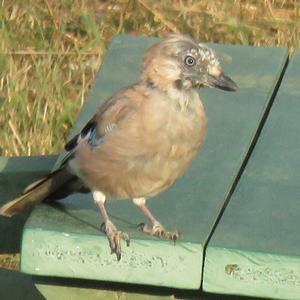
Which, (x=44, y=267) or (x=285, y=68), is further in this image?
(x=285, y=68)

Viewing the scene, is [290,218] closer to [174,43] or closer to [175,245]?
Result: [175,245]

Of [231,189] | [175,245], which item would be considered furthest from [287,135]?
[175,245]

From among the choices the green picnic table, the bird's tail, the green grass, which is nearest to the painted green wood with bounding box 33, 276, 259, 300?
the green picnic table

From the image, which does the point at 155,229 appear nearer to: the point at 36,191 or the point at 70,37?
the point at 36,191

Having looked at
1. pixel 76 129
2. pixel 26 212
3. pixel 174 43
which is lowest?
Answer: pixel 26 212

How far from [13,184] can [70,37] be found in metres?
2.33

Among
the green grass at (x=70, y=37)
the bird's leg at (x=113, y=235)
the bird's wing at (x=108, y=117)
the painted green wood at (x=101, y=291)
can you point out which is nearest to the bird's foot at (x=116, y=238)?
the bird's leg at (x=113, y=235)

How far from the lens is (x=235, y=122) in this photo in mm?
3109

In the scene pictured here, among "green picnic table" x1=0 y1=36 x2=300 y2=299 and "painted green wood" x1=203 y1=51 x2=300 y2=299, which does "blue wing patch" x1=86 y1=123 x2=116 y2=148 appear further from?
"painted green wood" x1=203 y1=51 x2=300 y2=299

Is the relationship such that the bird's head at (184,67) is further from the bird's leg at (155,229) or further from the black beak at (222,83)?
the bird's leg at (155,229)

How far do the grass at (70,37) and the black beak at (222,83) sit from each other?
74.0 inches

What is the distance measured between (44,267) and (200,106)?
26.5 inches

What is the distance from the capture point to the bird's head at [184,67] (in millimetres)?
2898

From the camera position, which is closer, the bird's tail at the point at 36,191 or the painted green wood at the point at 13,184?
the bird's tail at the point at 36,191
